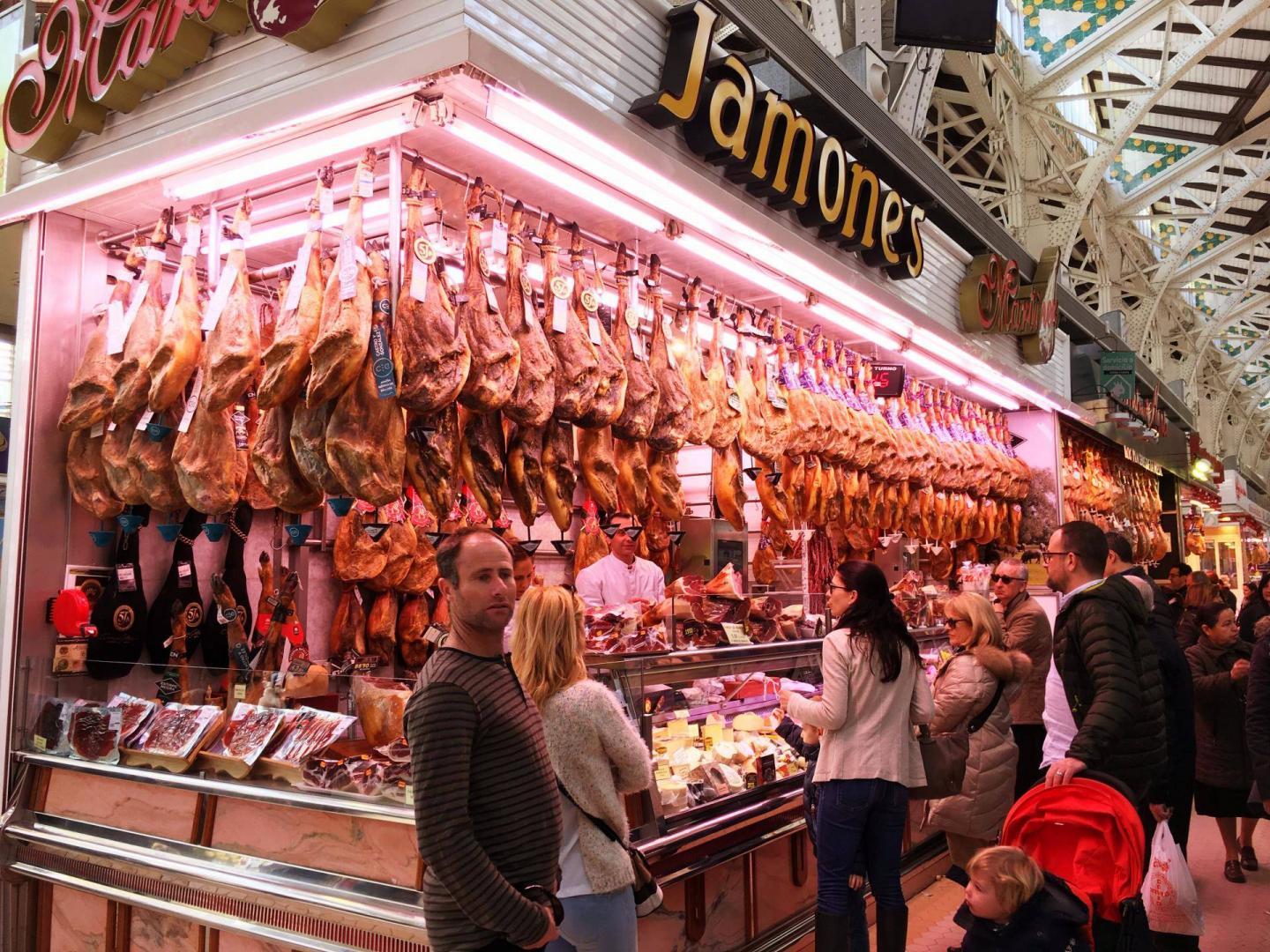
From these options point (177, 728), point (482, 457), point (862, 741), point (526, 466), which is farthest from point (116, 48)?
point (862, 741)

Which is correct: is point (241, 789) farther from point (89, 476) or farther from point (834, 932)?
point (834, 932)

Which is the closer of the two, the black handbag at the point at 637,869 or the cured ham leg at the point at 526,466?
the black handbag at the point at 637,869

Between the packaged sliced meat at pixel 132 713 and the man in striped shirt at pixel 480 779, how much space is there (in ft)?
7.44

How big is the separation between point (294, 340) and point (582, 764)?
5.84 ft

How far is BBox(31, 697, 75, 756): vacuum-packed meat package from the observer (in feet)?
14.5

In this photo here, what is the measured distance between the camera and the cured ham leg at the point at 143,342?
4254 millimetres

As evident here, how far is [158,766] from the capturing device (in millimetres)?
4078

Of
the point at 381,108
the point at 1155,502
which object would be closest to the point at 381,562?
the point at 381,108

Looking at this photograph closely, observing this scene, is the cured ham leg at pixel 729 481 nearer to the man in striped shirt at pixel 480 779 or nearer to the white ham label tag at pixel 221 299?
the white ham label tag at pixel 221 299

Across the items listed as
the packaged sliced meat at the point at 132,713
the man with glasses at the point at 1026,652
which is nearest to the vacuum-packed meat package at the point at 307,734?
the packaged sliced meat at the point at 132,713

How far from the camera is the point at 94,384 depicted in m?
4.39

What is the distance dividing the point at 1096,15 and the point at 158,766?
14.8 metres

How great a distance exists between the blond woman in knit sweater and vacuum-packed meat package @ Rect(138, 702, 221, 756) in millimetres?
1531

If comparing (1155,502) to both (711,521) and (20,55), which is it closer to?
(711,521)
